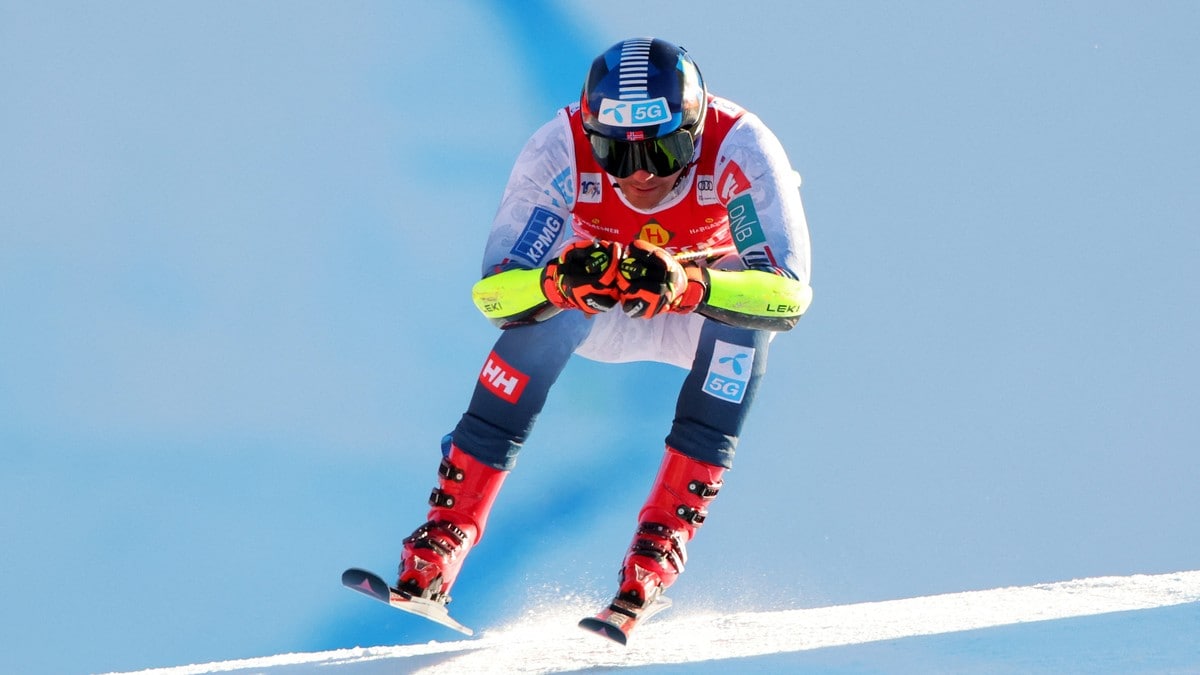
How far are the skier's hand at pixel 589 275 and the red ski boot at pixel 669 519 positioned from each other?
0.72m

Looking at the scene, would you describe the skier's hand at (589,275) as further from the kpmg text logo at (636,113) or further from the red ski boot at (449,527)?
the red ski boot at (449,527)

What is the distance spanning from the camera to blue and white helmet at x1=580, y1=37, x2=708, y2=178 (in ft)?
13.5

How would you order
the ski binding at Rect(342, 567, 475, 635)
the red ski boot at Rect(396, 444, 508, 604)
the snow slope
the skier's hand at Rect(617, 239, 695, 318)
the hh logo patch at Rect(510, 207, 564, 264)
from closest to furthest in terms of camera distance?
1. the snow slope
2. the skier's hand at Rect(617, 239, 695, 318)
3. the ski binding at Rect(342, 567, 475, 635)
4. the red ski boot at Rect(396, 444, 508, 604)
5. the hh logo patch at Rect(510, 207, 564, 264)

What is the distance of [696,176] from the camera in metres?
4.43

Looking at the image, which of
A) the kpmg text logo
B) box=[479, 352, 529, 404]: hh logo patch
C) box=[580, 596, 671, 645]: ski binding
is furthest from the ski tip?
the kpmg text logo

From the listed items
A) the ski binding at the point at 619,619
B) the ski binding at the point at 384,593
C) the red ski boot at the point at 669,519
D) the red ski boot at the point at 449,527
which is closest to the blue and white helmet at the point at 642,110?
the red ski boot at the point at 669,519

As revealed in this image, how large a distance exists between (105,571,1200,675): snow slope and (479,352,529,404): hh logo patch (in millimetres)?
811

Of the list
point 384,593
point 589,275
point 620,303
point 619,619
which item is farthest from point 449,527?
point 589,275

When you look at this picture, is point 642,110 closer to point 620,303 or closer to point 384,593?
point 620,303

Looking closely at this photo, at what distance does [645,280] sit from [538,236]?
2.54 ft

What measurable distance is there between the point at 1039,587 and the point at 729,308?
193 centimetres

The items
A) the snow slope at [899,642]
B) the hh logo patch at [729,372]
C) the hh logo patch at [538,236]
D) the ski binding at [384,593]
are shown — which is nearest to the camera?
the snow slope at [899,642]

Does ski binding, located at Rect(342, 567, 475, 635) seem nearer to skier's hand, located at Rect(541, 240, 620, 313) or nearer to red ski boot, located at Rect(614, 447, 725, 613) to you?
red ski boot, located at Rect(614, 447, 725, 613)

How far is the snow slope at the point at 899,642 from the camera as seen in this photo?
3.22m
